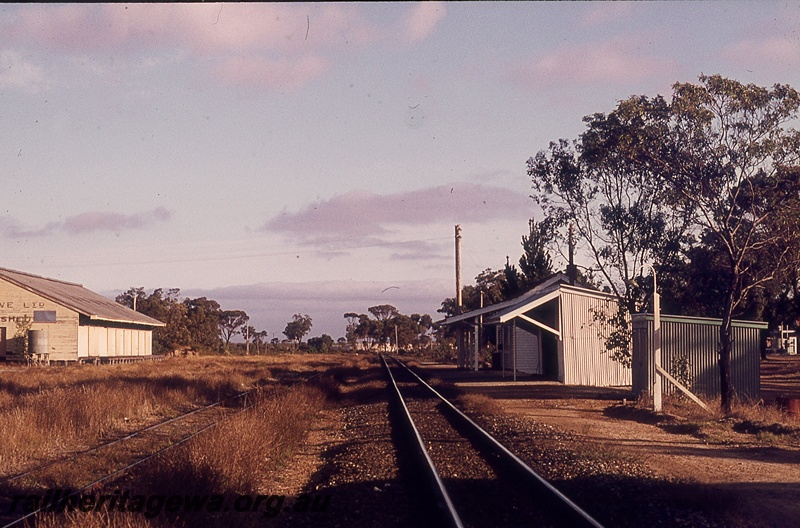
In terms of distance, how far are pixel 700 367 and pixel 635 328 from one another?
2.21 m

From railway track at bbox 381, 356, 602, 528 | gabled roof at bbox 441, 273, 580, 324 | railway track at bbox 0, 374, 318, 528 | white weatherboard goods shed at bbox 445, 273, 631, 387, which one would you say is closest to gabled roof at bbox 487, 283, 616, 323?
white weatherboard goods shed at bbox 445, 273, 631, 387

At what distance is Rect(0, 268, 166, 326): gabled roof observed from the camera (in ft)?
157

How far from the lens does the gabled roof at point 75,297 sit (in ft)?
157

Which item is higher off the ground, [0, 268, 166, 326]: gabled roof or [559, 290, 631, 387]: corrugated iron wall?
[0, 268, 166, 326]: gabled roof

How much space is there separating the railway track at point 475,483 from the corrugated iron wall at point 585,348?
14.7 m

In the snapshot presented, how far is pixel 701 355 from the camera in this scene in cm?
2348

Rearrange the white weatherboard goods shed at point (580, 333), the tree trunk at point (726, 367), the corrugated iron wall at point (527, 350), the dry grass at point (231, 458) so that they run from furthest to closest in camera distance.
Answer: the corrugated iron wall at point (527, 350) → the white weatherboard goods shed at point (580, 333) → the tree trunk at point (726, 367) → the dry grass at point (231, 458)

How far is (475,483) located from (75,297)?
5078 centimetres

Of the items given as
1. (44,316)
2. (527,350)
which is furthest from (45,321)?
(527,350)

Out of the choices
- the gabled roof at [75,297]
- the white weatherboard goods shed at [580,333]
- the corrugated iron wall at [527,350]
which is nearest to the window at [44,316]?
the gabled roof at [75,297]

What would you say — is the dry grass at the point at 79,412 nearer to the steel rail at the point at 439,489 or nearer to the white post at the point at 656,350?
the steel rail at the point at 439,489

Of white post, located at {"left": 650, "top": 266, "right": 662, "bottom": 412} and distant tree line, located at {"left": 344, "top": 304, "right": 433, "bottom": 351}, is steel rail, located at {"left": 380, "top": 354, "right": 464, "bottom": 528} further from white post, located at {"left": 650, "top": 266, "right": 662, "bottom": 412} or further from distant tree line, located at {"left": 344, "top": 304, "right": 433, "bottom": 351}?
distant tree line, located at {"left": 344, "top": 304, "right": 433, "bottom": 351}

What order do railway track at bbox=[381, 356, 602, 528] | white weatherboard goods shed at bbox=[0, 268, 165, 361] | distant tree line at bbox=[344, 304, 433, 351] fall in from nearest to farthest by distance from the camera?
railway track at bbox=[381, 356, 602, 528] < white weatherboard goods shed at bbox=[0, 268, 165, 361] < distant tree line at bbox=[344, 304, 433, 351]

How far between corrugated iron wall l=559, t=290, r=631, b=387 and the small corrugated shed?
7.23 metres
